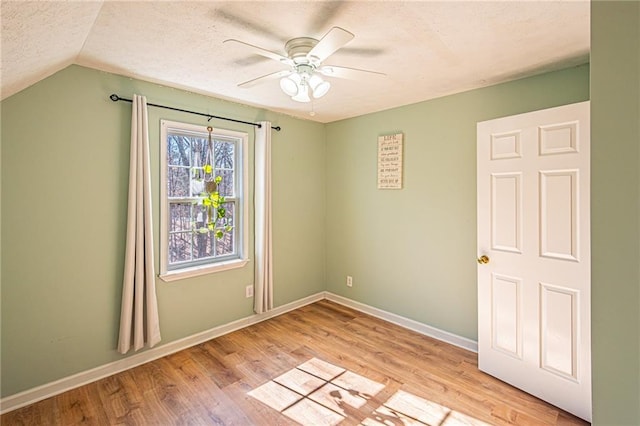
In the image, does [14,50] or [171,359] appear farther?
[171,359]

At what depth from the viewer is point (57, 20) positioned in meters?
1.38

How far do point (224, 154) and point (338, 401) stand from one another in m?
2.49

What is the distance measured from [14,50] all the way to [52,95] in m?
0.93

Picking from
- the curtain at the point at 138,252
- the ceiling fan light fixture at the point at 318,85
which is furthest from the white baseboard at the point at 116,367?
the ceiling fan light fixture at the point at 318,85

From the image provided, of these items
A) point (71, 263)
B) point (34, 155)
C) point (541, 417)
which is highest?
point (34, 155)

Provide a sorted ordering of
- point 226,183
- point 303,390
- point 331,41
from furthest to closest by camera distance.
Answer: point 226,183 < point 303,390 < point 331,41

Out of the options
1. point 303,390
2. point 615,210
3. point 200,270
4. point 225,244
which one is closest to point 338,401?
point 303,390

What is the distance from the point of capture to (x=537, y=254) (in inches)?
85.6

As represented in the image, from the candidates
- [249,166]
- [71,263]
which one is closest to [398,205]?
[249,166]

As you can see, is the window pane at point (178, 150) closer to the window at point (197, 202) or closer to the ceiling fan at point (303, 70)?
the window at point (197, 202)

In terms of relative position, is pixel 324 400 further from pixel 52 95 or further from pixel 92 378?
pixel 52 95

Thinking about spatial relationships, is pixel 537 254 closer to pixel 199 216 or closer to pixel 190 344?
pixel 199 216

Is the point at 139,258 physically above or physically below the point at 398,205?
below

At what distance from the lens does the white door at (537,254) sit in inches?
78.2
